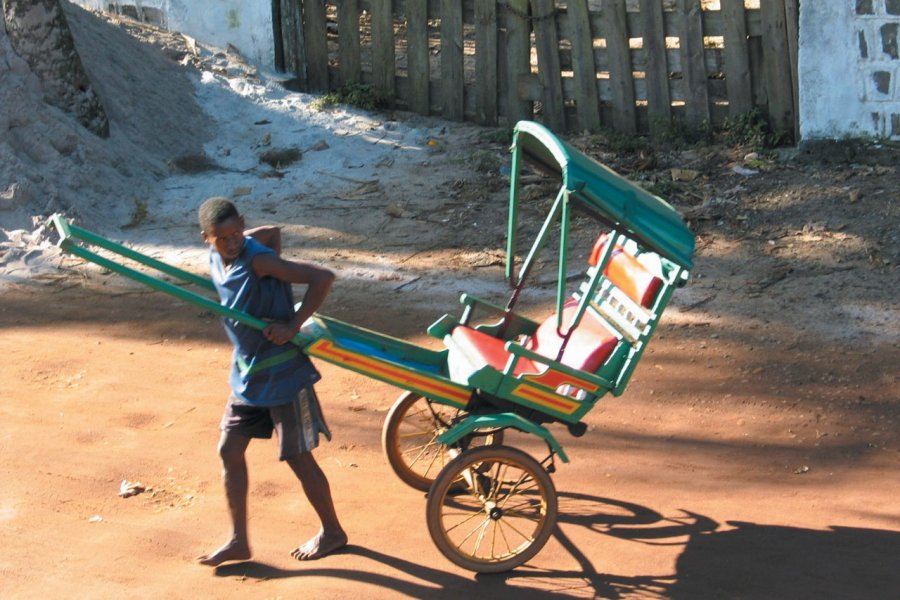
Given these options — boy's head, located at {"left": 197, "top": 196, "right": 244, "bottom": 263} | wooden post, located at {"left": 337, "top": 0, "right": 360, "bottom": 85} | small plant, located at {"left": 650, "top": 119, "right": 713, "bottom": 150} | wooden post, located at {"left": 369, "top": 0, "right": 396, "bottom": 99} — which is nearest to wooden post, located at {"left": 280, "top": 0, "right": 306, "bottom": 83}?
wooden post, located at {"left": 337, "top": 0, "right": 360, "bottom": 85}

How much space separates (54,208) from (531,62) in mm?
5607

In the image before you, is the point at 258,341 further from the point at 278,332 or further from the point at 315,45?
the point at 315,45

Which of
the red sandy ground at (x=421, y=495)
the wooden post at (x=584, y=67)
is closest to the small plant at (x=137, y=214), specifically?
the red sandy ground at (x=421, y=495)

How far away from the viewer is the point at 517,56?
38.1 feet

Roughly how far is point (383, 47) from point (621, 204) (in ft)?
26.8

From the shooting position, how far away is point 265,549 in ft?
16.4

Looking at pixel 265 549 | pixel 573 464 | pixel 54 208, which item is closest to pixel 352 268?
pixel 54 208

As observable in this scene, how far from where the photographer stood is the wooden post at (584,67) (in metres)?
11.1

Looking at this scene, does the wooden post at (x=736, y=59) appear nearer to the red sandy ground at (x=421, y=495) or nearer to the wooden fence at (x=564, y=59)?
the wooden fence at (x=564, y=59)

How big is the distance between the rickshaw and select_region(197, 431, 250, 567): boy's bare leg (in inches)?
22.9

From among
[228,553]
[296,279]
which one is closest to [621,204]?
[296,279]

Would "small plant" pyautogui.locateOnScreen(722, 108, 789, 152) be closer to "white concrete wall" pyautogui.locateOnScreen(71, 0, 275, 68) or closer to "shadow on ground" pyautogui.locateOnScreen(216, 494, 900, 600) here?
"white concrete wall" pyautogui.locateOnScreen(71, 0, 275, 68)

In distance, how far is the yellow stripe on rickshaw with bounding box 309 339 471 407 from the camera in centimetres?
461

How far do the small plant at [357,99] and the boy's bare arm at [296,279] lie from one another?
821 centimetres
